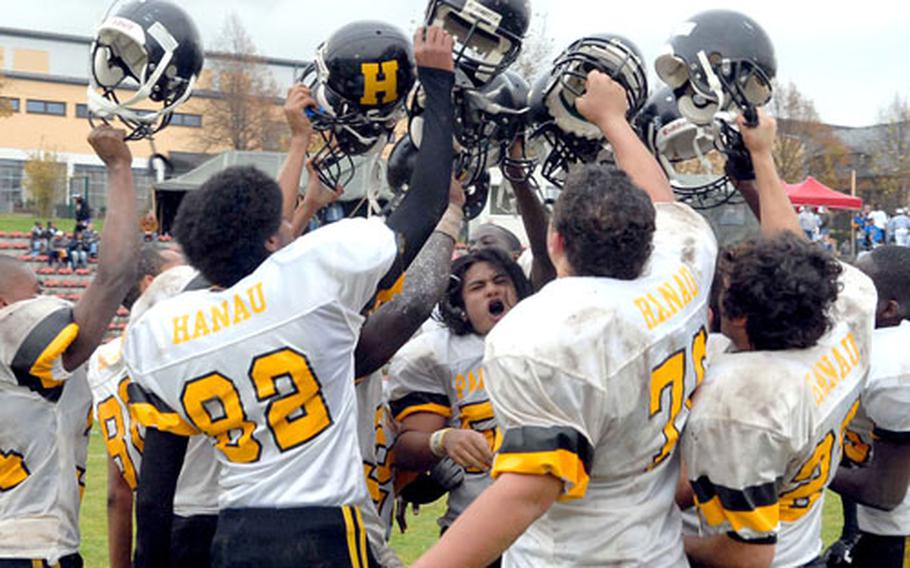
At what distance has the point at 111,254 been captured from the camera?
384cm

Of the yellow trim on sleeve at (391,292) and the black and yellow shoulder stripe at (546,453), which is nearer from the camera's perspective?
the black and yellow shoulder stripe at (546,453)

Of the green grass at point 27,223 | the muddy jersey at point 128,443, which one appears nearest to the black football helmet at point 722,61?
the muddy jersey at point 128,443

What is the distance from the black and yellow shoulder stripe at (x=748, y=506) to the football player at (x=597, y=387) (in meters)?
0.13

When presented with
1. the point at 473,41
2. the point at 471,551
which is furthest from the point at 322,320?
the point at 473,41

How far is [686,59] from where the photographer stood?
12.0ft

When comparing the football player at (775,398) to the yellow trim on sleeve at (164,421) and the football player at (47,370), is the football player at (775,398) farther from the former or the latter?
the football player at (47,370)

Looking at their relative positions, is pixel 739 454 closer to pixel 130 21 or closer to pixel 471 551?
pixel 471 551

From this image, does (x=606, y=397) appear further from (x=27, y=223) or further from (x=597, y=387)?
(x=27, y=223)

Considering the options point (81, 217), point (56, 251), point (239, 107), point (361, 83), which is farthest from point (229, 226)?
point (239, 107)

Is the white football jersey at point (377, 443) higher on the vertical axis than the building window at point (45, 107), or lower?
higher

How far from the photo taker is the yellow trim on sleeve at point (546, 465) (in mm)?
2609

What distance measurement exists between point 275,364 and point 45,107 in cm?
6564

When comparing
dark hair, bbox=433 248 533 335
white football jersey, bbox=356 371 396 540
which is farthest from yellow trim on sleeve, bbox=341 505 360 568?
dark hair, bbox=433 248 533 335

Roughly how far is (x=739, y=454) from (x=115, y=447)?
8.23ft
